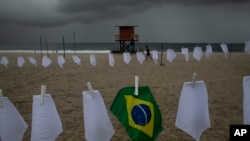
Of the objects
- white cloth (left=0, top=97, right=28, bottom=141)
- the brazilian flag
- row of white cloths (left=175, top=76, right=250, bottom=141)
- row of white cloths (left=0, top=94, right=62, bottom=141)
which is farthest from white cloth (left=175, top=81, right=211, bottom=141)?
white cloth (left=0, top=97, right=28, bottom=141)

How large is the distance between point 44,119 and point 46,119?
3cm

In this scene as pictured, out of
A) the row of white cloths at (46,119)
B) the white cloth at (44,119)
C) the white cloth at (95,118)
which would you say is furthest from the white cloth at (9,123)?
the white cloth at (95,118)

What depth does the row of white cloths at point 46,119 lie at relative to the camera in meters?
3.72

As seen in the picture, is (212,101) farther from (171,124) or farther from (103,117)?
(103,117)

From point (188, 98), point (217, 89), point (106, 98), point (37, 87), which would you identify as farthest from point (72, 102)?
point (217, 89)

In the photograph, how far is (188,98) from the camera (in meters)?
4.15

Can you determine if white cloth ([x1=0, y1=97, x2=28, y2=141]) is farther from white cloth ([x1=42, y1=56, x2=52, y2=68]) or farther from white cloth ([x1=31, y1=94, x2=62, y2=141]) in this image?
white cloth ([x1=42, y1=56, x2=52, y2=68])

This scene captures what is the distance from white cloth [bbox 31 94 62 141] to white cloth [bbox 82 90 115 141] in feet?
1.65

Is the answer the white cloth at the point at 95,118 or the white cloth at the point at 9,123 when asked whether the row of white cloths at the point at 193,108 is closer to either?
the white cloth at the point at 95,118

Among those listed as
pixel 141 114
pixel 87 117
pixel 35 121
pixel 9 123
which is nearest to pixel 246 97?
pixel 141 114

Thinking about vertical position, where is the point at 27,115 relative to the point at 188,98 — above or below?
below

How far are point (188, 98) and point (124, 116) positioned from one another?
3.78ft

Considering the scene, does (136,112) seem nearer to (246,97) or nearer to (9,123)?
(9,123)

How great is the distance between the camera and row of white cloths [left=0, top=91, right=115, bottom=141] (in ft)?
12.2
